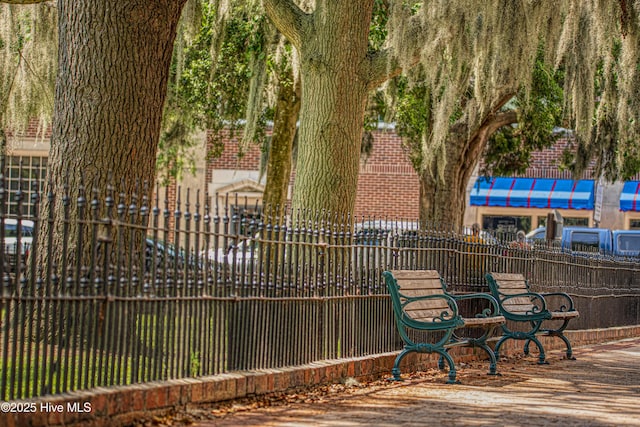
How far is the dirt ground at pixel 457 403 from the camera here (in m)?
7.71

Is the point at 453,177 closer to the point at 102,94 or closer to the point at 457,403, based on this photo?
the point at 457,403

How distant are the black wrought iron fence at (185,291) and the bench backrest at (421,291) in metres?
0.24

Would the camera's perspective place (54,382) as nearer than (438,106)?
Yes

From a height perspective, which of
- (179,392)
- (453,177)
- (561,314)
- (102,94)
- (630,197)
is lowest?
(179,392)

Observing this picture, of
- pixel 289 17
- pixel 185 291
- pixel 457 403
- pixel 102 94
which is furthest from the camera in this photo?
pixel 289 17

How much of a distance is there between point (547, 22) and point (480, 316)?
4386mm

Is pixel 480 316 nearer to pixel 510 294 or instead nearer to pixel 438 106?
pixel 510 294

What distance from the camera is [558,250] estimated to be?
52.6 feet

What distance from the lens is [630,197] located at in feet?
113

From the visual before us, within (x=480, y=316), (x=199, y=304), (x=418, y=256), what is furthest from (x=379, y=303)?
(x=199, y=304)

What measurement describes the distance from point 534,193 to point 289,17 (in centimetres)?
2319

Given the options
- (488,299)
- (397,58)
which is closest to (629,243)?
(397,58)

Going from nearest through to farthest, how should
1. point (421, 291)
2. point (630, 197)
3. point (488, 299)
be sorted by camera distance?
1. point (421, 291)
2. point (488, 299)
3. point (630, 197)

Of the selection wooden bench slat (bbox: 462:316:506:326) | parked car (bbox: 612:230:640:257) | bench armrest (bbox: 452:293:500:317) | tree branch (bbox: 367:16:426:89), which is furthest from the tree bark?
parked car (bbox: 612:230:640:257)
